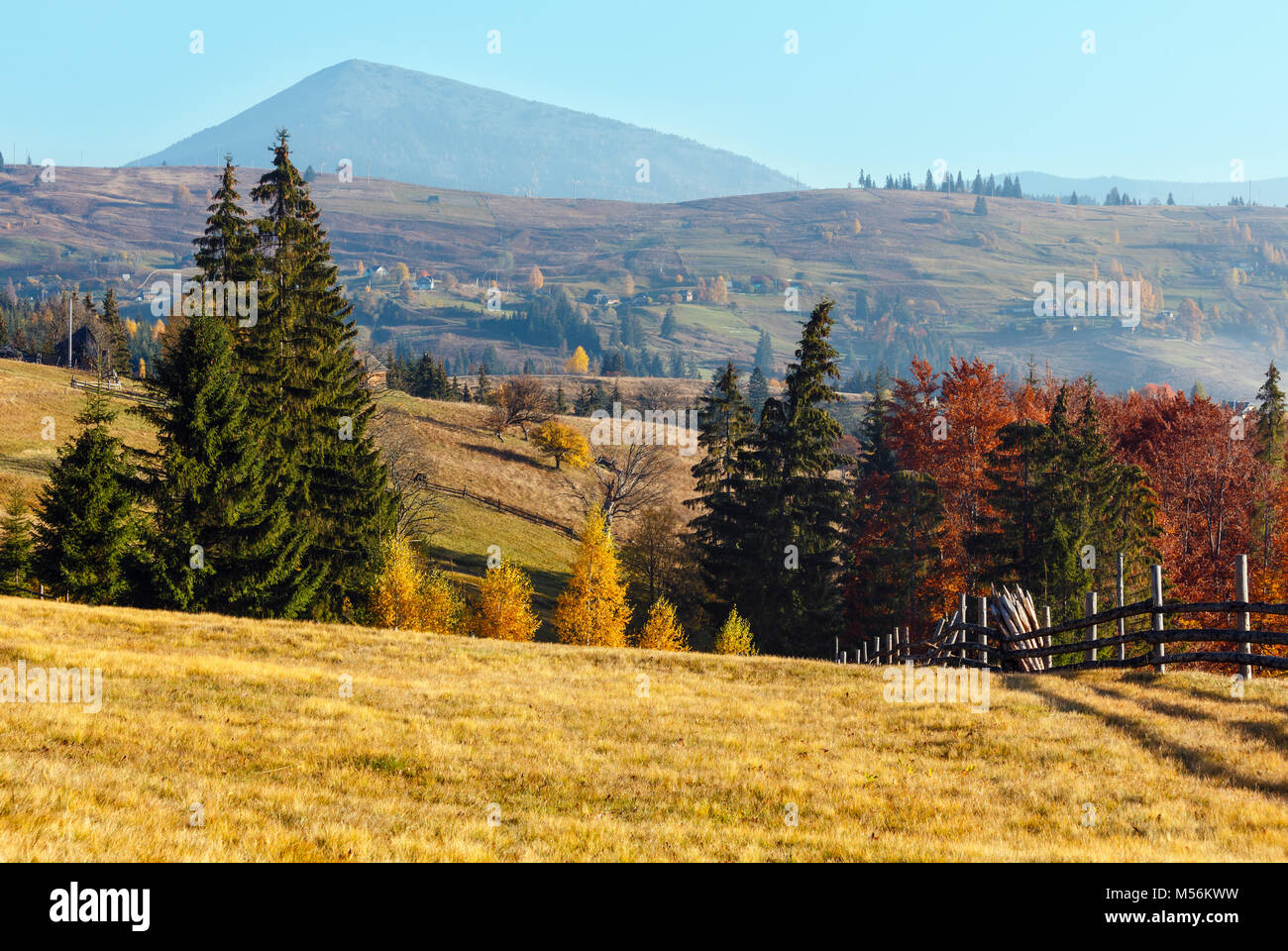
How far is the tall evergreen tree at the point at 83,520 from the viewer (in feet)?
128

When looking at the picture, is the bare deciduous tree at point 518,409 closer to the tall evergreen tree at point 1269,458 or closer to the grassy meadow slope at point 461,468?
the grassy meadow slope at point 461,468

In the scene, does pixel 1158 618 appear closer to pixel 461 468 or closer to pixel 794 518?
pixel 794 518

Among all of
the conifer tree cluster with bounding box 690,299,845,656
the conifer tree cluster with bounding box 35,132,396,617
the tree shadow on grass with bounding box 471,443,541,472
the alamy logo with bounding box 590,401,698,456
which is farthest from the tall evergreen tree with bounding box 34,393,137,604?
the tree shadow on grass with bounding box 471,443,541,472

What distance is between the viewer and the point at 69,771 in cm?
1109

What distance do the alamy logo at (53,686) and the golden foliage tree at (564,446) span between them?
83.5m

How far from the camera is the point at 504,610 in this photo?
180 ft

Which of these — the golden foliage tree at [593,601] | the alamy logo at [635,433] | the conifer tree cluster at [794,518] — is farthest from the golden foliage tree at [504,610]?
the alamy logo at [635,433]

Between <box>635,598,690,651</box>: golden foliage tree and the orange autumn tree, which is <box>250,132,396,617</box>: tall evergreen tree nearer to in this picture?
<box>635,598,690,651</box>: golden foliage tree

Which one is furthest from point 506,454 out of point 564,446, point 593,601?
point 593,601
